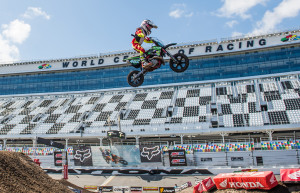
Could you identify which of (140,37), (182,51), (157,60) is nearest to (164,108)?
(182,51)

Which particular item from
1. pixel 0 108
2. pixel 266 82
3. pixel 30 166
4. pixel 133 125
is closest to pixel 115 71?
pixel 133 125

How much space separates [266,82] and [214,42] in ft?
37.9

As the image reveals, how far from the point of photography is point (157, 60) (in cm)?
992

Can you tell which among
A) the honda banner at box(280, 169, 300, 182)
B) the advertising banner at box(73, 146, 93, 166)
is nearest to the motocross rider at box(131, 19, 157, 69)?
the honda banner at box(280, 169, 300, 182)

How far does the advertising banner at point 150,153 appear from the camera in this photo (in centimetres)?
2822

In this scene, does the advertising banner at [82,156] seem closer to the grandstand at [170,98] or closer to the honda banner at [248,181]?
the grandstand at [170,98]

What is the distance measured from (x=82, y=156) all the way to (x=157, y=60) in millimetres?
23645

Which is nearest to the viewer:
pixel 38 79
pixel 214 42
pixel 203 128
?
pixel 203 128

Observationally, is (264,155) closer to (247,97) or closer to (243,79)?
(247,97)

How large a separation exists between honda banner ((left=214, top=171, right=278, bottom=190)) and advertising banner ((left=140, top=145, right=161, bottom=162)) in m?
12.2

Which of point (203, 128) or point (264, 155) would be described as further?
point (203, 128)

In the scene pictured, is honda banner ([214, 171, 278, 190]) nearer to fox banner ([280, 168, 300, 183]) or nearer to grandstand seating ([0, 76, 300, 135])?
fox banner ([280, 168, 300, 183])

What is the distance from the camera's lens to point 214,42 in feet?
154

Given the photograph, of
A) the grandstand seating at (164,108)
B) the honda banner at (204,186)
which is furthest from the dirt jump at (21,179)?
the grandstand seating at (164,108)
